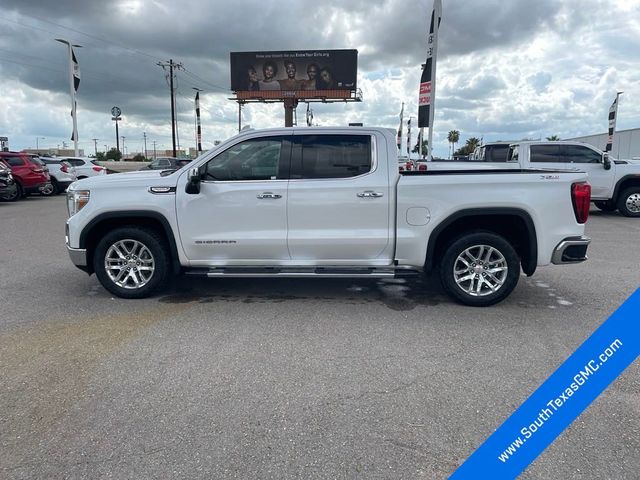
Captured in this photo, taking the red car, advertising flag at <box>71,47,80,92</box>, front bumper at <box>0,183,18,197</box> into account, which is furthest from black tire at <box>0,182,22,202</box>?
advertising flag at <box>71,47,80,92</box>

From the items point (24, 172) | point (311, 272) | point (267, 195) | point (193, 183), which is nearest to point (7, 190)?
point (24, 172)

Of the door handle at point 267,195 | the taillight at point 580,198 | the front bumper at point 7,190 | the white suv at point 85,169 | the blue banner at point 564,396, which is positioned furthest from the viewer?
the white suv at point 85,169

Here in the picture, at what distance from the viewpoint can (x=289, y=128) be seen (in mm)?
5348

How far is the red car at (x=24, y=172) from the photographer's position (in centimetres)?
1728

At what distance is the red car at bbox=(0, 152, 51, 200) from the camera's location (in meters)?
17.3

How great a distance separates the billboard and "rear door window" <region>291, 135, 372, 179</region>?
4556 cm

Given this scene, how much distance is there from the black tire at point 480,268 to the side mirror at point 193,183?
2847 mm

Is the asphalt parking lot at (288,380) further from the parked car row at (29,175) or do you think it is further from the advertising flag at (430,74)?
the parked car row at (29,175)

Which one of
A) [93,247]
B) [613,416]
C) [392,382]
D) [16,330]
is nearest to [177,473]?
[392,382]

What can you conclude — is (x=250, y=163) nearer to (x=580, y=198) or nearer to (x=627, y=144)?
(x=580, y=198)

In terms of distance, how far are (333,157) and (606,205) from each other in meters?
12.0

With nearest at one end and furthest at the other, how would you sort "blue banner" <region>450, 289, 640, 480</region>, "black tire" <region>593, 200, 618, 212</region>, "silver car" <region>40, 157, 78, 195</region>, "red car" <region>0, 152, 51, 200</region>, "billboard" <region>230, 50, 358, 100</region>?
"blue banner" <region>450, 289, 640, 480</region> < "black tire" <region>593, 200, 618, 212</region> < "red car" <region>0, 152, 51, 200</region> < "silver car" <region>40, 157, 78, 195</region> < "billboard" <region>230, 50, 358, 100</region>

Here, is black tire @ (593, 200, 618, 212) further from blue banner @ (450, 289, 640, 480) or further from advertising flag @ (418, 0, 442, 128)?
blue banner @ (450, 289, 640, 480)

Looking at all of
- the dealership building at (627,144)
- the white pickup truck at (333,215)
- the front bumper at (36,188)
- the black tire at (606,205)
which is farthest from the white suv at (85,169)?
the dealership building at (627,144)
